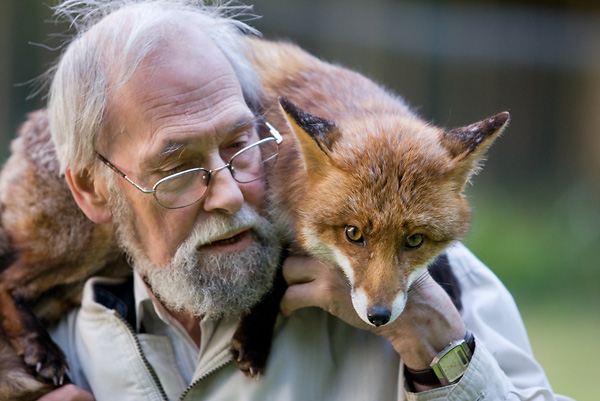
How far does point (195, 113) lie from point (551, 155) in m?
8.32

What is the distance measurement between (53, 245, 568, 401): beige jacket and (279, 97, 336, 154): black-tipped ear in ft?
2.16

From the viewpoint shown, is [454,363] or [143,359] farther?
[143,359]

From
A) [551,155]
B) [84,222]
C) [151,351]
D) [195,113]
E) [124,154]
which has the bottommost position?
[551,155]

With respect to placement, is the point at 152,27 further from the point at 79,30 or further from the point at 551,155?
the point at 551,155

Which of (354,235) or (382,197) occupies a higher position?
(382,197)

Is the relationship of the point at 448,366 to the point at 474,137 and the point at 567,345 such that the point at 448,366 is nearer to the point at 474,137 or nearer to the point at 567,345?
the point at 474,137

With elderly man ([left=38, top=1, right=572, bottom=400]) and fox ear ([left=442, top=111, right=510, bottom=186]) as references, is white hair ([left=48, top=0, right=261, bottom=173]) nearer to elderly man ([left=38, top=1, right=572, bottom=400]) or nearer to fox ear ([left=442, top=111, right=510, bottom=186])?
elderly man ([left=38, top=1, right=572, bottom=400])

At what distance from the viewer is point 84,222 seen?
2.70 metres

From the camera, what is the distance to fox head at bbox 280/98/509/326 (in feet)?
6.21

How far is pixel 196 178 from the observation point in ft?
7.14

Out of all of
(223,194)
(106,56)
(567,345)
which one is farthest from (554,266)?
(106,56)

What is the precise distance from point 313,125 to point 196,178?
475 mm

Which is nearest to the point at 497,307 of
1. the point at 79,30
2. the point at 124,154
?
the point at 124,154

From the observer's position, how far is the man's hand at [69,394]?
2.28 metres
